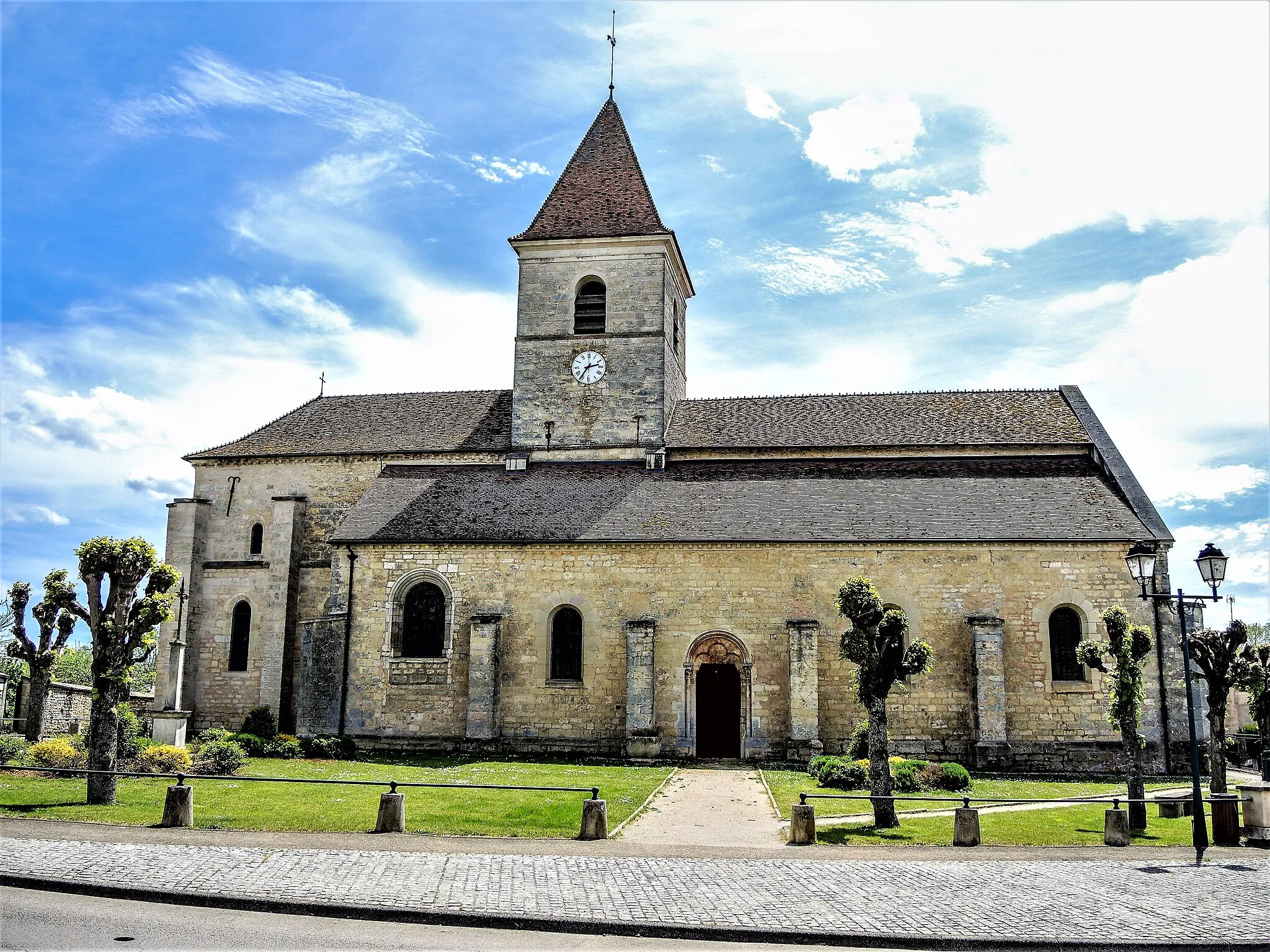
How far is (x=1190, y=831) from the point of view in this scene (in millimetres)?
16375

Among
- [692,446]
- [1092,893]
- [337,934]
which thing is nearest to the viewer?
[337,934]

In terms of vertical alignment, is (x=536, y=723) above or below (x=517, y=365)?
below

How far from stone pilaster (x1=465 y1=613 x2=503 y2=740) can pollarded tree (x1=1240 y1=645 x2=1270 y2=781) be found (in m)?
Result: 18.5

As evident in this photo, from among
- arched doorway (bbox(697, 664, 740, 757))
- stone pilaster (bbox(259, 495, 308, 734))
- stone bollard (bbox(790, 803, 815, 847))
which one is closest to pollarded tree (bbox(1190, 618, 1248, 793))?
stone bollard (bbox(790, 803, 815, 847))

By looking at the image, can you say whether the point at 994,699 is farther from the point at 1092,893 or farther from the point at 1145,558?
the point at 1092,893

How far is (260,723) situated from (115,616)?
41.5 feet

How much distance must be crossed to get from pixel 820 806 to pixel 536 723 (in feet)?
35.6

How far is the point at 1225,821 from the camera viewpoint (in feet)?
50.5

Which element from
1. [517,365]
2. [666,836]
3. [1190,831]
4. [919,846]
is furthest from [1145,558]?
[517,365]

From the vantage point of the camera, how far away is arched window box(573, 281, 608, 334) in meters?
33.6

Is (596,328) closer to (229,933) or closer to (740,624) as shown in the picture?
(740,624)

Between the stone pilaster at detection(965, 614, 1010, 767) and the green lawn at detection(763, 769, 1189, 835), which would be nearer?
the green lawn at detection(763, 769, 1189, 835)

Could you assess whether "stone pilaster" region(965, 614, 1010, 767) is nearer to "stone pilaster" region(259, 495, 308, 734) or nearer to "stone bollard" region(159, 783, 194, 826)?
"stone bollard" region(159, 783, 194, 826)

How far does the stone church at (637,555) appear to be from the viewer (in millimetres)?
25984
